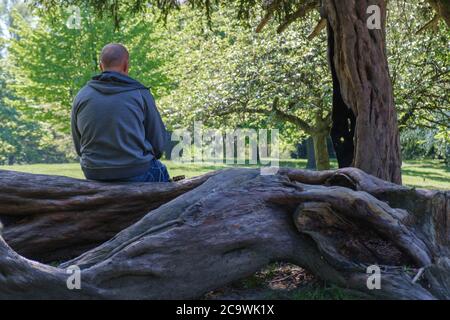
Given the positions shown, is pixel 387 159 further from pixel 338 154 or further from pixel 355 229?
pixel 355 229

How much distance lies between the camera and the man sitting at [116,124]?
526 cm

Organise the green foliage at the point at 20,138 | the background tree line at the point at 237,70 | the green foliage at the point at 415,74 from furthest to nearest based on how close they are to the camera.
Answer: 1. the green foliage at the point at 20,138
2. the background tree line at the point at 237,70
3. the green foliage at the point at 415,74

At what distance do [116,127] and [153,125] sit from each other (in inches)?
15.2

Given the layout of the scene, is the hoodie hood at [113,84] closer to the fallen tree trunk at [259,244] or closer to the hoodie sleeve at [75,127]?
the hoodie sleeve at [75,127]

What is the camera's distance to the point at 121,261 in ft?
13.5

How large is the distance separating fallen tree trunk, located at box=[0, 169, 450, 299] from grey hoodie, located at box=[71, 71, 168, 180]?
0.85 metres

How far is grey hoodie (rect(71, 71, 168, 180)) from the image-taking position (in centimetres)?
526

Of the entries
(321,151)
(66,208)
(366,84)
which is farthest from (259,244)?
(321,151)

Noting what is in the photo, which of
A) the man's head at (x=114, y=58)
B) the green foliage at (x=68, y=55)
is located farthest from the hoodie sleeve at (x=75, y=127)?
the green foliage at (x=68, y=55)

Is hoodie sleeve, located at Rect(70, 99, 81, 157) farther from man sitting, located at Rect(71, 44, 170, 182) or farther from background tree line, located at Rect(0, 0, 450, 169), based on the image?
background tree line, located at Rect(0, 0, 450, 169)

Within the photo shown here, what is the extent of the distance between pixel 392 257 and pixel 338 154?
3224 mm

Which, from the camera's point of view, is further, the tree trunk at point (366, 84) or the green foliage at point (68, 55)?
the green foliage at point (68, 55)

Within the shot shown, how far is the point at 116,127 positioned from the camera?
523cm
